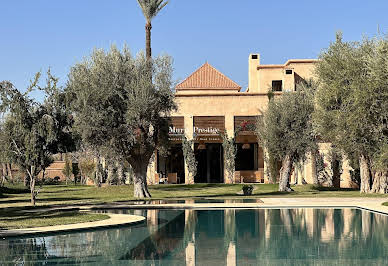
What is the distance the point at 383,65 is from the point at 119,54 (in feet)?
39.7

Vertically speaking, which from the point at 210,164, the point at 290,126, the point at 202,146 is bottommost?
the point at 210,164

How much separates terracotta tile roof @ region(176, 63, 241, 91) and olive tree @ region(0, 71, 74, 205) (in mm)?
25631

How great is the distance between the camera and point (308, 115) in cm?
3228

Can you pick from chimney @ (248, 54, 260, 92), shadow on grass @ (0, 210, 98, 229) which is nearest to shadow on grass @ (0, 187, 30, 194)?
shadow on grass @ (0, 210, 98, 229)

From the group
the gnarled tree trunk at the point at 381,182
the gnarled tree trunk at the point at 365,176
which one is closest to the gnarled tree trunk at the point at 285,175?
the gnarled tree trunk at the point at 365,176

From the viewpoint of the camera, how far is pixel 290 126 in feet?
108

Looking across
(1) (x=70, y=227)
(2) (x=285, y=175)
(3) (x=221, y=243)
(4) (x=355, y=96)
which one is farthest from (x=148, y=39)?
(3) (x=221, y=243)

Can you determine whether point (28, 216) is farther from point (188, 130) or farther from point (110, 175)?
point (188, 130)

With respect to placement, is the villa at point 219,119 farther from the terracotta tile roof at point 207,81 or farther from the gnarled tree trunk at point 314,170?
the gnarled tree trunk at point 314,170

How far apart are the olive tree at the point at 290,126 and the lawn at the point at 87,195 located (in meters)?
2.51

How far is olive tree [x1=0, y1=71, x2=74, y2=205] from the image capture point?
23172mm

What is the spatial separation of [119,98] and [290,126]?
36.5 ft

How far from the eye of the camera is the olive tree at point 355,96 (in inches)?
914

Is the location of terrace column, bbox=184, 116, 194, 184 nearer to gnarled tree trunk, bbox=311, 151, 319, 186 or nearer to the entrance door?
the entrance door
